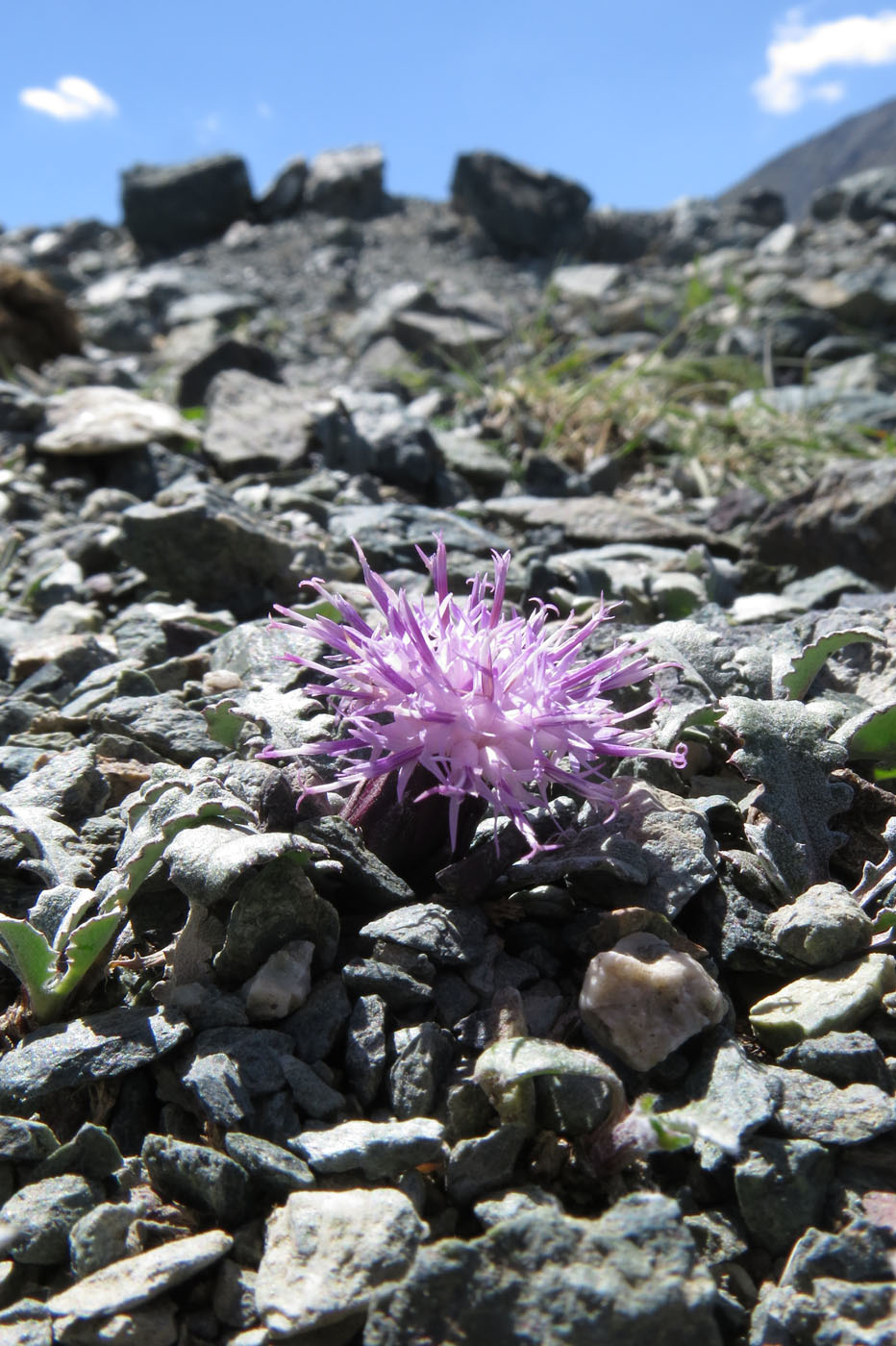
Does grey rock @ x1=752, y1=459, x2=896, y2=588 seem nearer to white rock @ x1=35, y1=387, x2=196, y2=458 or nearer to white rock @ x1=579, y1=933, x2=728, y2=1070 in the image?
white rock @ x1=579, y1=933, x2=728, y2=1070

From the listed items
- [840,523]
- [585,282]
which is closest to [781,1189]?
[840,523]

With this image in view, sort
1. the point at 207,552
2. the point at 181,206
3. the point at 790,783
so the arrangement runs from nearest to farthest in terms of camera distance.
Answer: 1. the point at 790,783
2. the point at 207,552
3. the point at 181,206

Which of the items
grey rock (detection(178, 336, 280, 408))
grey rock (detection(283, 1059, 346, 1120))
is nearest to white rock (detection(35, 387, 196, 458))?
grey rock (detection(178, 336, 280, 408))

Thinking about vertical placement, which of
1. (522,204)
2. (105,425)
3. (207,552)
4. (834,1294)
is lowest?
(834,1294)

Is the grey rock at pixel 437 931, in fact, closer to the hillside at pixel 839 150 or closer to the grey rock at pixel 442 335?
the grey rock at pixel 442 335

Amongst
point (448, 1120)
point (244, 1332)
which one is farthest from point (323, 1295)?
point (448, 1120)

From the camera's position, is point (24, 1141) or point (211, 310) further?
point (211, 310)

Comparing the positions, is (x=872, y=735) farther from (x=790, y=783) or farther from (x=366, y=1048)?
(x=366, y=1048)
